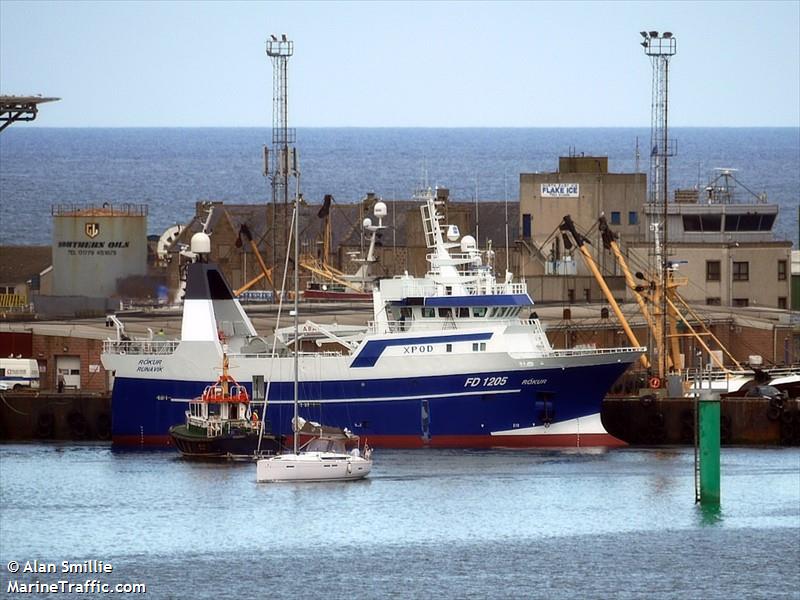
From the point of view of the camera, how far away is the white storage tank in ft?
359

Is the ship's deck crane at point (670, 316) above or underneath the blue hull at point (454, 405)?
above

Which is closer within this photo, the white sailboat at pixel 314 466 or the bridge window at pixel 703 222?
the white sailboat at pixel 314 466

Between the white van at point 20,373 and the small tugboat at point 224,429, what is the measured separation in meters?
8.78

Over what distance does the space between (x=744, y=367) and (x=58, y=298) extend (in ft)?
109

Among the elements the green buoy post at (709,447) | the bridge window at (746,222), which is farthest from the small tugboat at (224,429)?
the bridge window at (746,222)

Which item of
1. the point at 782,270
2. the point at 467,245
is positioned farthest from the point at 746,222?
the point at 467,245

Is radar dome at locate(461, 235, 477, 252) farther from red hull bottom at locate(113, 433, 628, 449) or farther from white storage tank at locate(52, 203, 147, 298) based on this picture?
white storage tank at locate(52, 203, 147, 298)

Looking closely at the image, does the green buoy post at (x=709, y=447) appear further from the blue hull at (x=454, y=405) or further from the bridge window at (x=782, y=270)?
the bridge window at (x=782, y=270)

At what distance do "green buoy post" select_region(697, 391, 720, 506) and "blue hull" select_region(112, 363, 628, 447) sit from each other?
11.8 m

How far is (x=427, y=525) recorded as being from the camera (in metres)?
63.2

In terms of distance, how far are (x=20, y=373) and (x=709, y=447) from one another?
29.6 metres

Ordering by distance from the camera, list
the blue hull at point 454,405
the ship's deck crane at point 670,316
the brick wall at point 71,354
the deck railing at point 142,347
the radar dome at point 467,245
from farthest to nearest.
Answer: the brick wall at point 71,354 < the ship's deck crane at point 670,316 < the deck railing at point 142,347 < the radar dome at point 467,245 < the blue hull at point 454,405

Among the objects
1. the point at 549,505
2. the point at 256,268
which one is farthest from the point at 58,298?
the point at 549,505

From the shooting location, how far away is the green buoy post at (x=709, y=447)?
64125 mm
